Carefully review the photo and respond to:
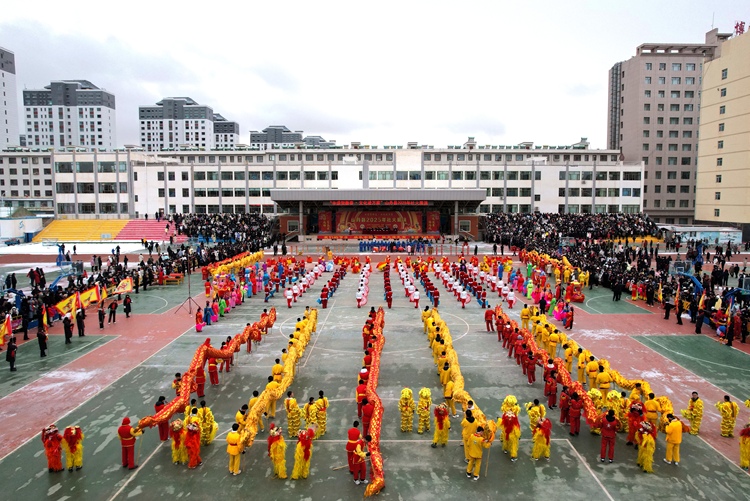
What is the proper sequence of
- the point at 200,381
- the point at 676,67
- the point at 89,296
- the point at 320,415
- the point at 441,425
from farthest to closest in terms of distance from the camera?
the point at 676,67 → the point at 89,296 → the point at 200,381 → the point at 320,415 → the point at 441,425

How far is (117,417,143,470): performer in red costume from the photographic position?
10.5m

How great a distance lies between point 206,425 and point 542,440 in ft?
24.0

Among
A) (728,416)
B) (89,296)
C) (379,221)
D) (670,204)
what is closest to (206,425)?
(728,416)

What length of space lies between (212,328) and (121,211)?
48.8 meters

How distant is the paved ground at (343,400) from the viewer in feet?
32.8

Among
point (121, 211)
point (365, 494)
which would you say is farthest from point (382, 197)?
point (365, 494)

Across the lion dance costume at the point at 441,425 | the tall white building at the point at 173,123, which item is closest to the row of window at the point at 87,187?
the lion dance costume at the point at 441,425

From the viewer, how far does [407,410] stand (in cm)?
1207

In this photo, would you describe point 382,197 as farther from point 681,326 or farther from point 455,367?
point 455,367

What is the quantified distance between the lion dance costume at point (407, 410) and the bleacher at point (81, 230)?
5255 cm

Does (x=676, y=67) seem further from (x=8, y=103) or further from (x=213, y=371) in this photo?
(x=8, y=103)

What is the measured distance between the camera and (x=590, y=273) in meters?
31.9

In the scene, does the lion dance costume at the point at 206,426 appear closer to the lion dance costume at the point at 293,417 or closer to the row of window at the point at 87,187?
the lion dance costume at the point at 293,417

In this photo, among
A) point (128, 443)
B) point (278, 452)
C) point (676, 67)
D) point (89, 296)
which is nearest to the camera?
point (278, 452)
